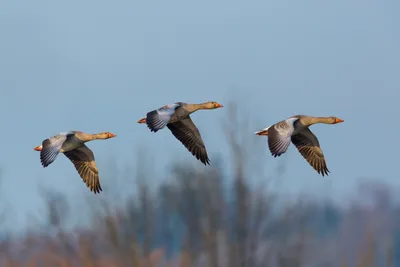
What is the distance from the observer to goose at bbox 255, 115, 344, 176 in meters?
25.7

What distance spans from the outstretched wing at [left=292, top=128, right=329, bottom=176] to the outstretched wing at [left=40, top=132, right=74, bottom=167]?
3.83 meters

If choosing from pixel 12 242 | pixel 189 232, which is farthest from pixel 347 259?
pixel 12 242

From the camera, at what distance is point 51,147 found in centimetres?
2602

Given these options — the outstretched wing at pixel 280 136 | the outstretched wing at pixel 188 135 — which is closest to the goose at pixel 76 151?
the outstretched wing at pixel 188 135

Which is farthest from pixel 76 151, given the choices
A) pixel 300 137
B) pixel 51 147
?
pixel 300 137

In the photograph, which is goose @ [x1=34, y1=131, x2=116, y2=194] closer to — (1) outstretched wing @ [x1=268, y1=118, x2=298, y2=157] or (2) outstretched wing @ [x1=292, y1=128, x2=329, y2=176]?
(1) outstretched wing @ [x1=268, y1=118, x2=298, y2=157]

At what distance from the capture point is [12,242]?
4169 centimetres

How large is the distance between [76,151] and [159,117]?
6.62 ft

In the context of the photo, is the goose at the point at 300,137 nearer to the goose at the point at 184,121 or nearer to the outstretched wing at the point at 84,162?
the goose at the point at 184,121

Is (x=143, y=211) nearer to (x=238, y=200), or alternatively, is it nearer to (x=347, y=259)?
Result: (x=238, y=200)

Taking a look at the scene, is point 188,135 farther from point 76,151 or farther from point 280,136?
point 280,136

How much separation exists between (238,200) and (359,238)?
3149 millimetres

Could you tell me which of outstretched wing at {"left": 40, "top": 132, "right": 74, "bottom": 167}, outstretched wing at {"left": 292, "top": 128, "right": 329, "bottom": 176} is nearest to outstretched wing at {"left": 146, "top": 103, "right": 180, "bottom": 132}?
outstretched wing at {"left": 40, "top": 132, "right": 74, "bottom": 167}

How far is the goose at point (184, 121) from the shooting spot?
2653 centimetres
